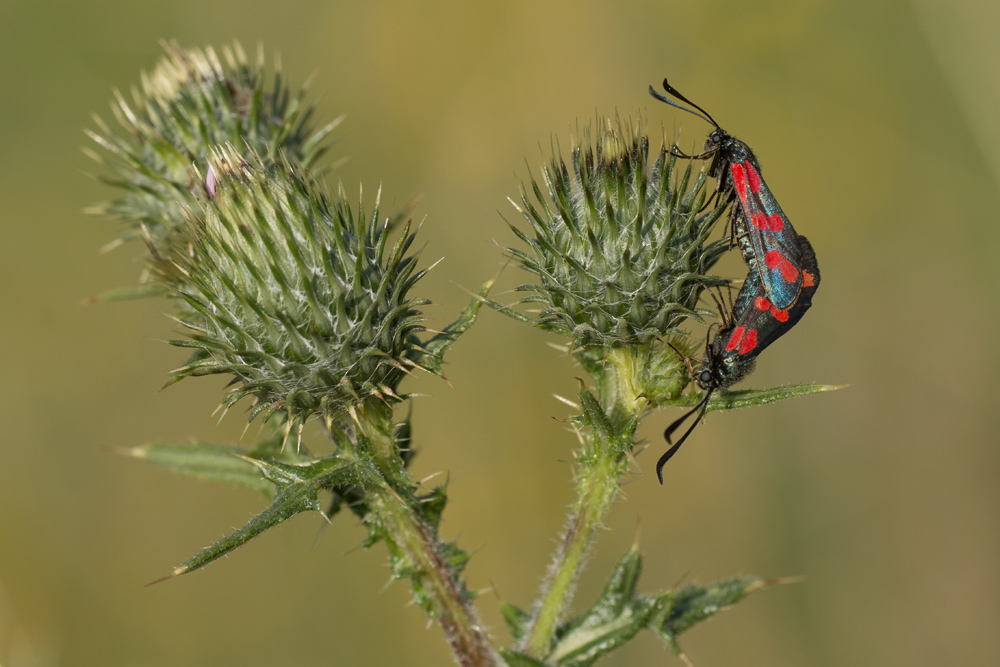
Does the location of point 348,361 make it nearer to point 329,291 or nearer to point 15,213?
point 329,291

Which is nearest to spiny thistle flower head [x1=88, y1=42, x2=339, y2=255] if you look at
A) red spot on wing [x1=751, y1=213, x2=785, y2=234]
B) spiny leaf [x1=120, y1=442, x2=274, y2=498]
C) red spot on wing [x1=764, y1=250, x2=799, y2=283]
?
spiny leaf [x1=120, y1=442, x2=274, y2=498]

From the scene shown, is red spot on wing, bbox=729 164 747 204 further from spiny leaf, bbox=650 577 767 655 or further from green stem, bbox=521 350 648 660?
spiny leaf, bbox=650 577 767 655

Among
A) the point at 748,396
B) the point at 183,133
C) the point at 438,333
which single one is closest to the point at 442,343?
the point at 438,333

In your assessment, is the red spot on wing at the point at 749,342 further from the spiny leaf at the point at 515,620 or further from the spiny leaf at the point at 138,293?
the spiny leaf at the point at 138,293

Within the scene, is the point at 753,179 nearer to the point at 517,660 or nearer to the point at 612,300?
the point at 612,300

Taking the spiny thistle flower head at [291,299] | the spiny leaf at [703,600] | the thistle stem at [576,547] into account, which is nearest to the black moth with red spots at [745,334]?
the thistle stem at [576,547]

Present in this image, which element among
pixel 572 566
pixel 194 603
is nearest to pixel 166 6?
pixel 194 603

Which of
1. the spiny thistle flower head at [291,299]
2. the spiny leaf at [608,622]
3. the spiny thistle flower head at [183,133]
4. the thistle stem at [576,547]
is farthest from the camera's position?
the spiny thistle flower head at [183,133]
